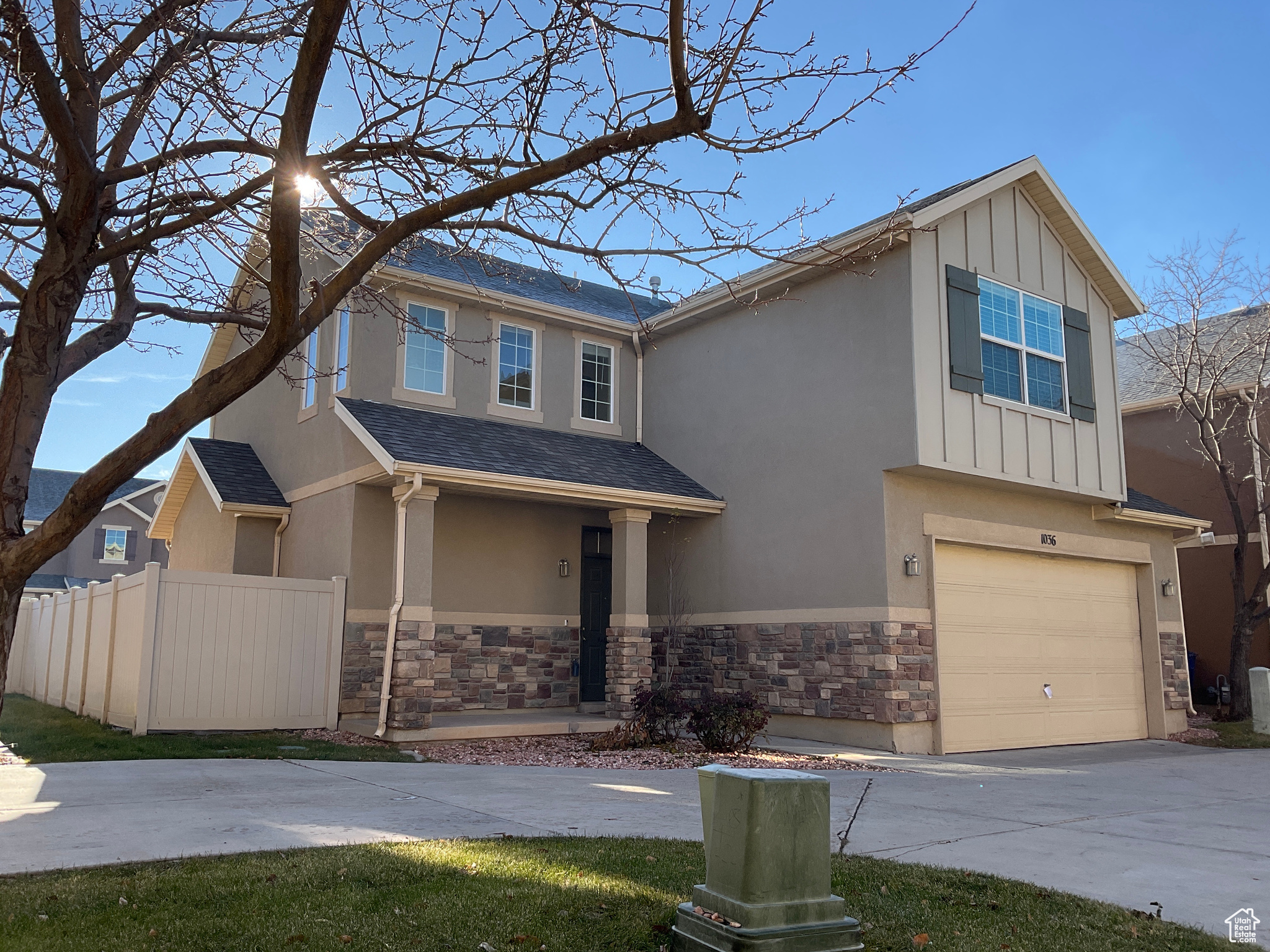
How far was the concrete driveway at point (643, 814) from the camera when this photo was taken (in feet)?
18.4

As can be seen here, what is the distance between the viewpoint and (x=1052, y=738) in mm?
13648

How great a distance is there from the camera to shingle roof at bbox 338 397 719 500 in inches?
479

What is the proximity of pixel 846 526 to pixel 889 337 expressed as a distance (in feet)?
7.74

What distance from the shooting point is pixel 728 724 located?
11172mm

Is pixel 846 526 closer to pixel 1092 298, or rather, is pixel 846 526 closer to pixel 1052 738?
pixel 1052 738

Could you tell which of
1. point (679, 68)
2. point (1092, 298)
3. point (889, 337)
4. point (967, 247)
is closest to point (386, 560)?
point (889, 337)

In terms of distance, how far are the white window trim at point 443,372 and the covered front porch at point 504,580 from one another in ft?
0.95

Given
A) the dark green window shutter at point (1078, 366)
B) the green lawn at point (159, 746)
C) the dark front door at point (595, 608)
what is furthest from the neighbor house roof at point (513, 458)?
the dark green window shutter at point (1078, 366)

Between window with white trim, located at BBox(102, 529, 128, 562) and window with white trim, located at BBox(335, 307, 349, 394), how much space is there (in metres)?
26.0

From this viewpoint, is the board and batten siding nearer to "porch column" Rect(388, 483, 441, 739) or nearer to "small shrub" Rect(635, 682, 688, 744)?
"small shrub" Rect(635, 682, 688, 744)

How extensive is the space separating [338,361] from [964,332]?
26.9 feet

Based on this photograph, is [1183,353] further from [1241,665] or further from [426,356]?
[426,356]

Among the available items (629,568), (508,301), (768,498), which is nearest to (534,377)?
(508,301)

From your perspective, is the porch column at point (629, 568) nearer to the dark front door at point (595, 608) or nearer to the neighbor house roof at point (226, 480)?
the dark front door at point (595, 608)
